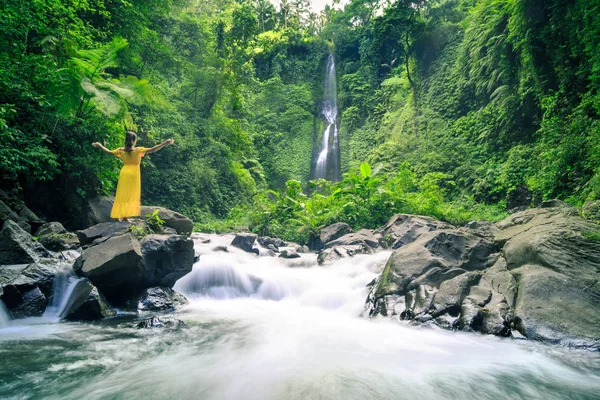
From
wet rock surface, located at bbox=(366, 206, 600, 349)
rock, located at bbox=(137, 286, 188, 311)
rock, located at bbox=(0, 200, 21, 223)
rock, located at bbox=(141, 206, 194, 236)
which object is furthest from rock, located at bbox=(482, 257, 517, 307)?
rock, located at bbox=(0, 200, 21, 223)

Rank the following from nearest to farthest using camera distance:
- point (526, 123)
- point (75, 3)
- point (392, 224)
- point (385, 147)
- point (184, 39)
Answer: point (75, 3) → point (392, 224) → point (526, 123) → point (184, 39) → point (385, 147)

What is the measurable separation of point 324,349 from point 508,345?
2188mm

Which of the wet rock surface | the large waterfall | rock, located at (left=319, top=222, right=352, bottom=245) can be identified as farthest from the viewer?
the large waterfall

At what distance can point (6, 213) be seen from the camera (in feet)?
21.5

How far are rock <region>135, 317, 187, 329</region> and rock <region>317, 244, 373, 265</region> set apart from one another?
432cm

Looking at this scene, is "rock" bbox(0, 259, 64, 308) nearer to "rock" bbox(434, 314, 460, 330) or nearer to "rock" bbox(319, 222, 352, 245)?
"rock" bbox(434, 314, 460, 330)

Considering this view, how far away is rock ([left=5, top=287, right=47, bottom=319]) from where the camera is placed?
4.80 metres

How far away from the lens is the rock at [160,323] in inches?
190

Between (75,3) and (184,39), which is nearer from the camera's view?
(75,3)

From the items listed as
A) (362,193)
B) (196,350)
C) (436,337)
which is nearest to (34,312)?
(196,350)

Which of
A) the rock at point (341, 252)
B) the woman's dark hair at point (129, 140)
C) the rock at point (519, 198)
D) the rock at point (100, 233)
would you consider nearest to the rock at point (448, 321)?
the rock at point (341, 252)

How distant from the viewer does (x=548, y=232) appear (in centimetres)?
571

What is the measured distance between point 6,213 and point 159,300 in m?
3.29

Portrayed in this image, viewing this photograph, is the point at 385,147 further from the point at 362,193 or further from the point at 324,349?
the point at 324,349
